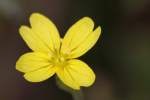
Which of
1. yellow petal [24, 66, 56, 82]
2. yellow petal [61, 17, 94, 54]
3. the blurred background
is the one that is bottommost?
the blurred background

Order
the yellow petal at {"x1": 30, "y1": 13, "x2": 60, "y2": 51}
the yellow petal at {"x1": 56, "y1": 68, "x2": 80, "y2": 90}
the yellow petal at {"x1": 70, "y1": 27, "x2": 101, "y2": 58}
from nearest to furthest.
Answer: the yellow petal at {"x1": 56, "y1": 68, "x2": 80, "y2": 90}
the yellow petal at {"x1": 70, "y1": 27, "x2": 101, "y2": 58}
the yellow petal at {"x1": 30, "y1": 13, "x2": 60, "y2": 51}

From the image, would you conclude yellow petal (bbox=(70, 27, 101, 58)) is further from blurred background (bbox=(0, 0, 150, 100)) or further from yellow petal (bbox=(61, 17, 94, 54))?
blurred background (bbox=(0, 0, 150, 100))

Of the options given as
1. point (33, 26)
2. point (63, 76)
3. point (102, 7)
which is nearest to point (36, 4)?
point (102, 7)

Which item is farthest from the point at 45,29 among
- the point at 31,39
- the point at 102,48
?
the point at 102,48

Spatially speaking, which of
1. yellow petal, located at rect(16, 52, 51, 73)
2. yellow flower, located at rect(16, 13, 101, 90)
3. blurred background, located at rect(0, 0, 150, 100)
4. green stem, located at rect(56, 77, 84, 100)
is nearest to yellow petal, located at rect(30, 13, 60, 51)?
yellow flower, located at rect(16, 13, 101, 90)

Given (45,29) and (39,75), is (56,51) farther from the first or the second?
(39,75)

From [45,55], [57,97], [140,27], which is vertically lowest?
[57,97]

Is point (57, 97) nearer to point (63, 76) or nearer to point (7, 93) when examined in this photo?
point (7, 93)
